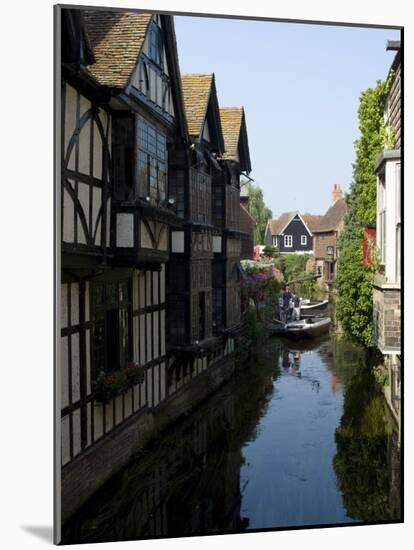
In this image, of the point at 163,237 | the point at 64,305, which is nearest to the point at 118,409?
the point at 64,305

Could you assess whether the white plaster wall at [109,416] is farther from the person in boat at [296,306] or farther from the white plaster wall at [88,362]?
the person in boat at [296,306]

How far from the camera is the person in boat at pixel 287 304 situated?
11.3m

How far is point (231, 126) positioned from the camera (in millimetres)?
10992

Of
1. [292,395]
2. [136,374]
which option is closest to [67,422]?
[136,374]

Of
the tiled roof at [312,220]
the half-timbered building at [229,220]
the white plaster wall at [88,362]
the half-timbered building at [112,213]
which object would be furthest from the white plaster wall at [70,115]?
the tiled roof at [312,220]

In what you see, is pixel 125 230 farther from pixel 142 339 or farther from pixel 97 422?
pixel 97 422

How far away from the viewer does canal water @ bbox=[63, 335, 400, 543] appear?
1002 cm

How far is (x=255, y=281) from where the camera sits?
449 inches

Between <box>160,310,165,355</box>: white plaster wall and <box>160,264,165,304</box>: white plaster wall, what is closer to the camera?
<box>160,310,165,355</box>: white plaster wall

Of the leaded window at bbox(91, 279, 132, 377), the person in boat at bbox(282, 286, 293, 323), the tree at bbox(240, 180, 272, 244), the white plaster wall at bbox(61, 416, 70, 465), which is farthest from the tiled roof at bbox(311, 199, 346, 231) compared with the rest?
the white plaster wall at bbox(61, 416, 70, 465)

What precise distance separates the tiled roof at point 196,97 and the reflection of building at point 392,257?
7.76ft

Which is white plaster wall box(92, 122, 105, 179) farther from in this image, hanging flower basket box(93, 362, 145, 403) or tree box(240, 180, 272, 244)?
hanging flower basket box(93, 362, 145, 403)

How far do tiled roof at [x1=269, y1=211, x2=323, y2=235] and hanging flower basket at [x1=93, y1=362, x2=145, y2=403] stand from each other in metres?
2.60

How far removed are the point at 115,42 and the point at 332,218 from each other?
3.58 metres
